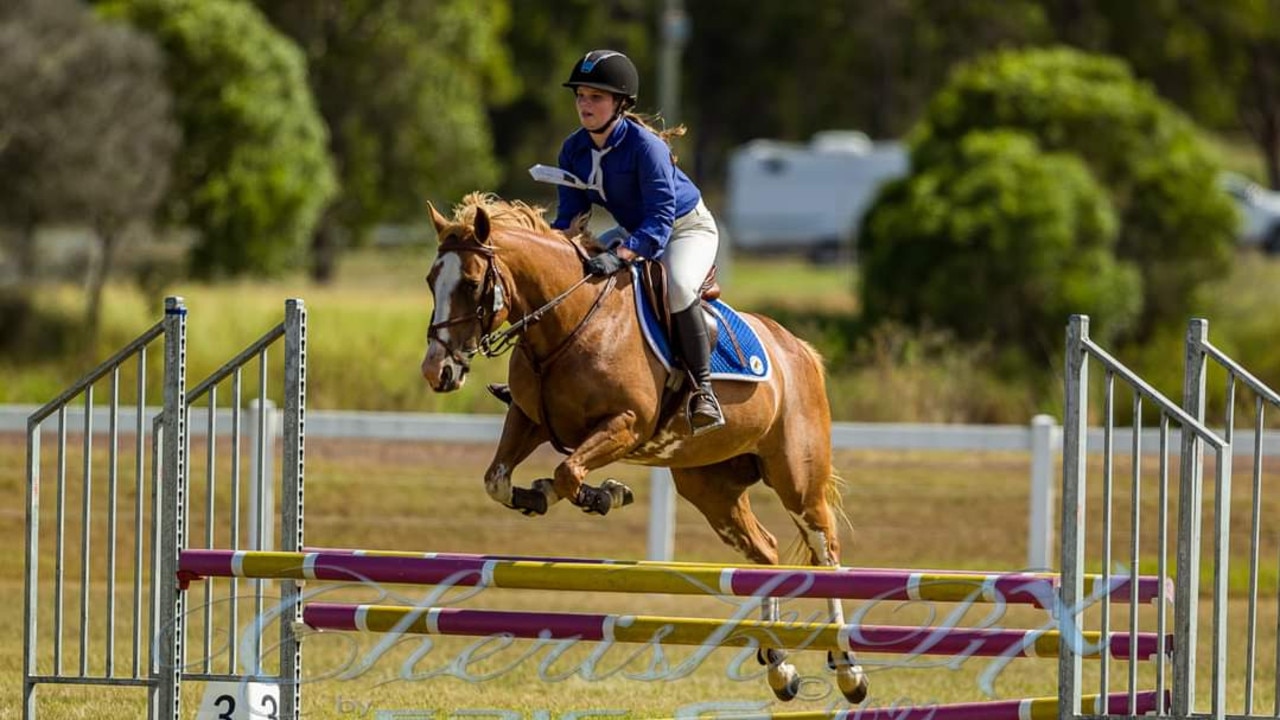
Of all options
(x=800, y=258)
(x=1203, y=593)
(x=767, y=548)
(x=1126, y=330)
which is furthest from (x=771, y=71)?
(x=767, y=548)

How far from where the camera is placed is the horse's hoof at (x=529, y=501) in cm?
644

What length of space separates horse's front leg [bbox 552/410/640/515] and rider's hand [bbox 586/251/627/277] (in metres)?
0.55

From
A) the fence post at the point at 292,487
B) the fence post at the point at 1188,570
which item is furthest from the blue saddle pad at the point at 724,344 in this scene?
the fence post at the point at 1188,570

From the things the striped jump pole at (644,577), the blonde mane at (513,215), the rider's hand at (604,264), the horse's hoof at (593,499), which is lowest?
the striped jump pole at (644,577)

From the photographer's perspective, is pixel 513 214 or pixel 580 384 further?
pixel 513 214

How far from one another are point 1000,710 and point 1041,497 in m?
6.34

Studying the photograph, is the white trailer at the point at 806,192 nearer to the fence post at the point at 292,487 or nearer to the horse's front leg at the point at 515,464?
the horse's front leg at the point at 515,464

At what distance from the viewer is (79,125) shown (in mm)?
23484

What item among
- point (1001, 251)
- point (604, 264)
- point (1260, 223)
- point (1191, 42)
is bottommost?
point (604, 264)

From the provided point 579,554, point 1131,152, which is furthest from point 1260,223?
point 579,554

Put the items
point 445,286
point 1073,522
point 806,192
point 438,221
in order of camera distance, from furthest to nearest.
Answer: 1. point 806,192
2. point 438,221
3. point 445,286
4. point 1073,522

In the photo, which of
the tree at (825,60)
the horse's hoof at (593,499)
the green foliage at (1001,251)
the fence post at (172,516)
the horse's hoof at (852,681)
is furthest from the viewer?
the tree at (825,60)

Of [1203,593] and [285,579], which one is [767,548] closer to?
[285,579]

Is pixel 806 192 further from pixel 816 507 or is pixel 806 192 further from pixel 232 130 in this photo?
pixel 816 507
